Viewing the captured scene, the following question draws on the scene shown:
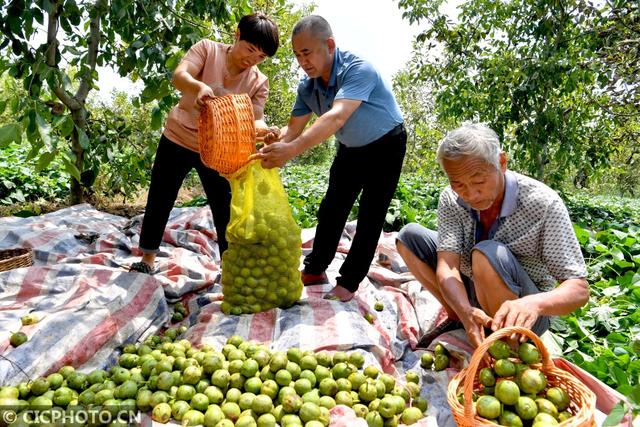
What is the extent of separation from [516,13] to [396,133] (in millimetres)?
5533

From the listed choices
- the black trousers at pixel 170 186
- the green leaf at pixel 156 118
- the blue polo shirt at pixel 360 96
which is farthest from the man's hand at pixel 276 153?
the green leaf at pixel 156 118

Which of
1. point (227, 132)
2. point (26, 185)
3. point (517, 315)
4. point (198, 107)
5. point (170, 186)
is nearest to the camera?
point (517, 315)

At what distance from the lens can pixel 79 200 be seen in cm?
608

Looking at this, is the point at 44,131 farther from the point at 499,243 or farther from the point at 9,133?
the point at 499,243

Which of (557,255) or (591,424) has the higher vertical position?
(557,255)

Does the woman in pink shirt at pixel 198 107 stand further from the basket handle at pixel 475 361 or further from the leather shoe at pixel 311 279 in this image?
the basket handle at pixel 475 361

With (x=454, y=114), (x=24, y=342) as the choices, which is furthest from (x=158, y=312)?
(x=454, y=114)

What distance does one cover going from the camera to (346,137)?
2977 mm

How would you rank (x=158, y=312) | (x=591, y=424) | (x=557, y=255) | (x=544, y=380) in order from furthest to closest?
(x=158, y=312)
(x=557, y=255)
(x=544, y=380)
(x=591, y=424)

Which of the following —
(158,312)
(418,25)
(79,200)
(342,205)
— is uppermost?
(418,25)

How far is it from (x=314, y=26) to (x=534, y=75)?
4835mm

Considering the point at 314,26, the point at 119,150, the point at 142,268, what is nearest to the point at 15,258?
the point at 142,268

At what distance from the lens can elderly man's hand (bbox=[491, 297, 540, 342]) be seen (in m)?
1.77

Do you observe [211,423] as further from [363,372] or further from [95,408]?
[363,372]
